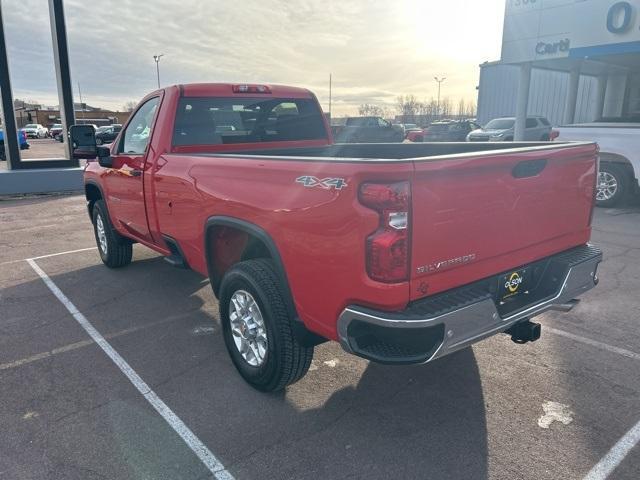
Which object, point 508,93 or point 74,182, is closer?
point 74,182

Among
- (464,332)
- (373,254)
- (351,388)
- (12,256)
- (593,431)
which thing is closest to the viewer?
(373,254)

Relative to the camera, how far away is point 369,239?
2279 millimetres

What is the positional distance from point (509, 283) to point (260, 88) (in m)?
3.17

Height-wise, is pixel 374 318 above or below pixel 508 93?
below

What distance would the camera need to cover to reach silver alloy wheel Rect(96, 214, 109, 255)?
19.9 feet

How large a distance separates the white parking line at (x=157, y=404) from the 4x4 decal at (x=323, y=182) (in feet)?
5.07

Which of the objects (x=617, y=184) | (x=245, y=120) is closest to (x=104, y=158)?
(x=245, y=120)

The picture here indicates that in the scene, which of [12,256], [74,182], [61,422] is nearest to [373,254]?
[61,422]

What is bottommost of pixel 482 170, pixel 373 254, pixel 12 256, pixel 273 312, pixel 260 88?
pixel 12 256

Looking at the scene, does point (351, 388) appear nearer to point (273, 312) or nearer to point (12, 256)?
point (273, 312)

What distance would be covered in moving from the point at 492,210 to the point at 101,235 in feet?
17.0

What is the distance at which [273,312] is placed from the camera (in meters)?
2.95

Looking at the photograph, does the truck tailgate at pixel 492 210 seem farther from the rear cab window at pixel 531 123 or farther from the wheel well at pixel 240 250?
the rear cab window at pixel 531 123

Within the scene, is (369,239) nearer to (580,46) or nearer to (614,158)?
(614,158)
